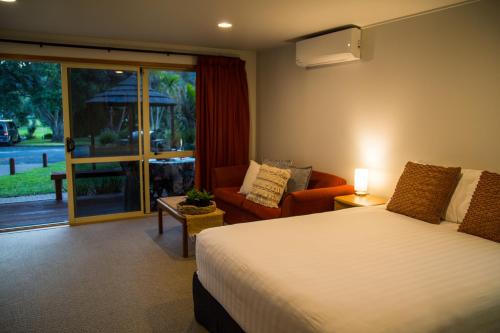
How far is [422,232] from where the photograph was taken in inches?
103

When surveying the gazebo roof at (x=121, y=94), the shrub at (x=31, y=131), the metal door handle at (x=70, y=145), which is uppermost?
the gazebo roof at (x=121, y=94)

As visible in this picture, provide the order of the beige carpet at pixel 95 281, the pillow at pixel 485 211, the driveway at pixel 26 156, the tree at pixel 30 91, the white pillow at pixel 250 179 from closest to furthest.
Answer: the pillow at pixel 485 211 → the beige carpet at pixel 95 281 → the white pillow at pixel 250 179 → the tree at pixel 30 91 → the driveway at pixel 26 156

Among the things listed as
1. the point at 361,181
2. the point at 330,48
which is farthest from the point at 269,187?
the point at 330,48

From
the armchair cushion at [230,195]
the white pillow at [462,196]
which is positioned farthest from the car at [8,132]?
the white pillow at [462,196]

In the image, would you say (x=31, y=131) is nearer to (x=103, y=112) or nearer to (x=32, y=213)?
(x=32, y=213)

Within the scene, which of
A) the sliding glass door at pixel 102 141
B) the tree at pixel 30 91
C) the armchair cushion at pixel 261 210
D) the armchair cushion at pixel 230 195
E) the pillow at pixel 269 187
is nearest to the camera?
the armchair cushion at pixel 261 210

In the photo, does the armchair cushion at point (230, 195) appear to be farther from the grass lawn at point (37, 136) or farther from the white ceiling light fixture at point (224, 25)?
the grass lawn at point (37, 136)

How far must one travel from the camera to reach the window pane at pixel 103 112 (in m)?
4.80

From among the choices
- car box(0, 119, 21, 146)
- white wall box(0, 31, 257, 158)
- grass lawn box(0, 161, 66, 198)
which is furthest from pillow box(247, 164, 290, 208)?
A: car box(0, 119, 21, 146)

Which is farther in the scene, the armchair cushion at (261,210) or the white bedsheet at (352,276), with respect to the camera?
the armchair cushion at (261,210)

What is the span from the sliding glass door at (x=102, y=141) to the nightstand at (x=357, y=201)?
9.30 ft

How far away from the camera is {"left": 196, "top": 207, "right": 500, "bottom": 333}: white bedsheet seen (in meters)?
1.56

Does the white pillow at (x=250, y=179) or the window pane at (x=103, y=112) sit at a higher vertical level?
the window pane at (x=103, y=112)

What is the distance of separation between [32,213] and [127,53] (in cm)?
279
